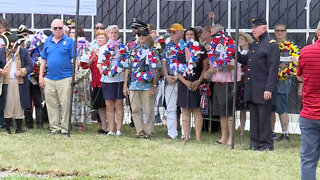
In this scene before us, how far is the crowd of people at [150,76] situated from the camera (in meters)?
10.9

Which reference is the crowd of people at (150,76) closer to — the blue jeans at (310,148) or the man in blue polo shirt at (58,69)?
the man in blue polo shirt at (58,69)

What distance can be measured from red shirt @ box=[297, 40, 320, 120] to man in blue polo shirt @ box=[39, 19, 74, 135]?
5.68 m

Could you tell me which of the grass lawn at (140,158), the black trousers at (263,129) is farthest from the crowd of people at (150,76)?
the grass lawn at (140,158)

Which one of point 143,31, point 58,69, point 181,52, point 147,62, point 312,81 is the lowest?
point 312,81

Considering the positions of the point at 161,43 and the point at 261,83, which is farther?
the point at 161,43

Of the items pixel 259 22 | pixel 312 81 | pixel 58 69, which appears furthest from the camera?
pixel 58 69

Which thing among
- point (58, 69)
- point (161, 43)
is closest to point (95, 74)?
point (58, 69)

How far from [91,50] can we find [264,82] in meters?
3.62

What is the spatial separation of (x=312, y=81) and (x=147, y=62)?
4.82 metres

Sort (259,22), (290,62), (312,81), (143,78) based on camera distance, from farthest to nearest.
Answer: (143,78) → (290,62) → (259,22) → (312,81)

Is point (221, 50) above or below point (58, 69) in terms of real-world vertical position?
above

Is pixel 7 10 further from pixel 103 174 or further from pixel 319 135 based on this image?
pixel 319 135

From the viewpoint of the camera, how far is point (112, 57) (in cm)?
1218

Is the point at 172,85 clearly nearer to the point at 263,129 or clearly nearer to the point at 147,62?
the point at 147,62
